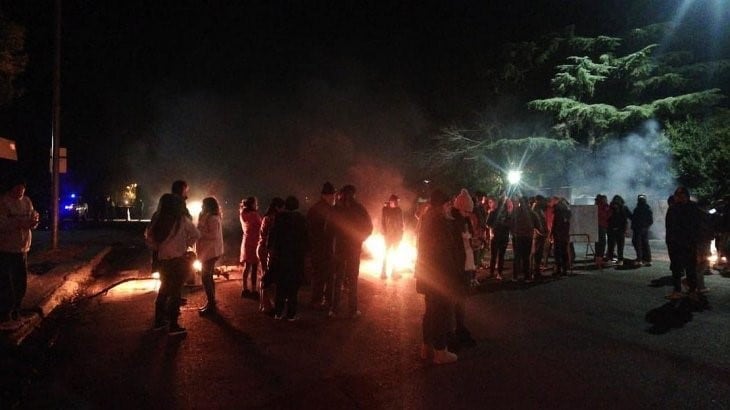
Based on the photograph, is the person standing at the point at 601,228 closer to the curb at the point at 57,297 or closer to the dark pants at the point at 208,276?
the dark pants at the point at 208,276

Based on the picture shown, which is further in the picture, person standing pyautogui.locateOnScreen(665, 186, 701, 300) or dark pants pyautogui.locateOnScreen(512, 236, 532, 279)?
dark pants pyautogui.locateOnScreen(512, 236, 532, 279)

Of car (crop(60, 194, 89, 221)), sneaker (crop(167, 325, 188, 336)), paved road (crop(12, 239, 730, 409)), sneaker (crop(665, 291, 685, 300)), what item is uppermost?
car (crop(60, 194, 89, 221))

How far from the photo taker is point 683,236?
7.94m

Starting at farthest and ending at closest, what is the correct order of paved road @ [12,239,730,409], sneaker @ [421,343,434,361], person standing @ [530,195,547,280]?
person standing @ [530,195,547,280] < sneaker @ [421,343,434,361] < paved road @ [12,239,730,409]

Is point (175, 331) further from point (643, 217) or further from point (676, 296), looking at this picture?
point (643, 217)

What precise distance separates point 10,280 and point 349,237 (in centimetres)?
400

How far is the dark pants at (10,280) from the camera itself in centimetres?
622

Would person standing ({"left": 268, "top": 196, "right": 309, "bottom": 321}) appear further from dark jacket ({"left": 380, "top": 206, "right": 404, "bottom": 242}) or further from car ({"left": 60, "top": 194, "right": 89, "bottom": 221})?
car ({"left": 60, "top": 194, "right": 89, "bottom": 221})

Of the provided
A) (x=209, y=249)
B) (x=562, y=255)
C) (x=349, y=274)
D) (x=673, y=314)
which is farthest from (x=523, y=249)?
(x=209, y=249)

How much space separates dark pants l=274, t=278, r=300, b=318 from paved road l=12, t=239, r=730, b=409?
0.62ft

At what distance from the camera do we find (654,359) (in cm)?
521

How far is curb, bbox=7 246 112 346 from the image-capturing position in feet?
19.8

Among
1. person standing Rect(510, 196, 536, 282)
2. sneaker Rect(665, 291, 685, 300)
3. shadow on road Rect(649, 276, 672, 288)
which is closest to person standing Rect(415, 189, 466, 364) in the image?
sneaker Rect(665, 291, 685, 300)

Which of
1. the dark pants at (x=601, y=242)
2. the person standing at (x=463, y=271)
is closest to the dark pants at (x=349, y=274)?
the person standing at (x=463, y=271)
